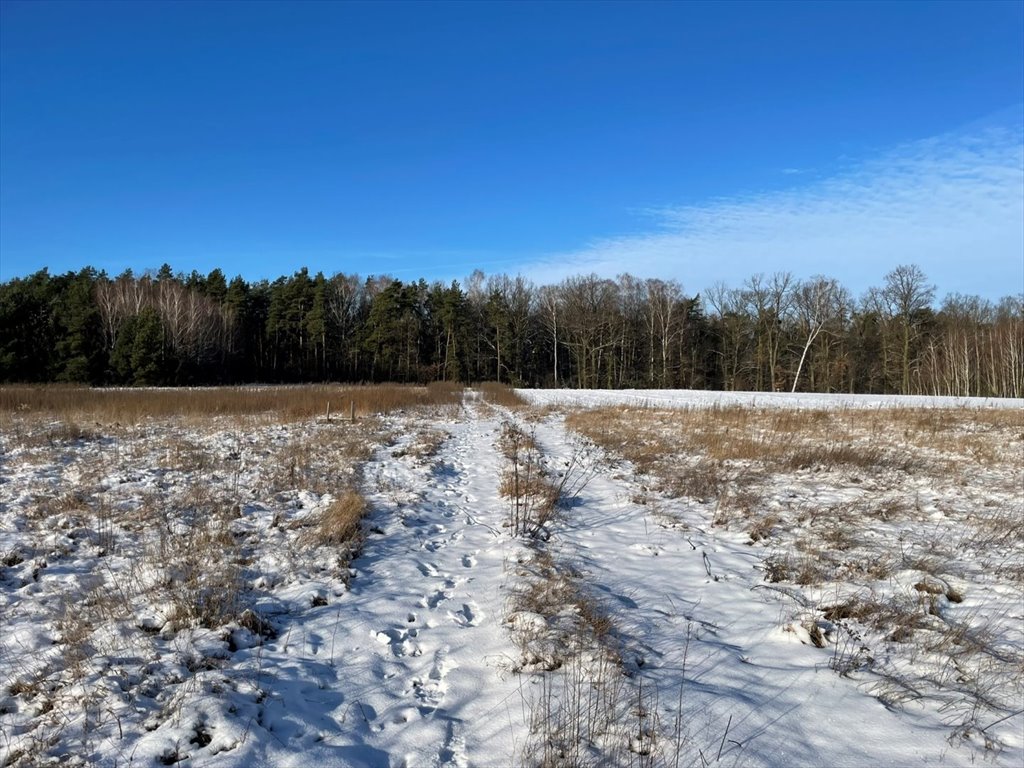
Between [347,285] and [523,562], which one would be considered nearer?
[523,562]

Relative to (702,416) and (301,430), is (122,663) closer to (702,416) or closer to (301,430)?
(301,430)

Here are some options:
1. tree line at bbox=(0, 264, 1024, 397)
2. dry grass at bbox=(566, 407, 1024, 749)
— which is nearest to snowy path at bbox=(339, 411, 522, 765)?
dry grass at bbox=(566, 407, 1024, 749)

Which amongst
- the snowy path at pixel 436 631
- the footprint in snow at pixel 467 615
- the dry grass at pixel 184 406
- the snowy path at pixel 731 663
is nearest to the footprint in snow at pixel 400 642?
the snowy path at pixel 436 631

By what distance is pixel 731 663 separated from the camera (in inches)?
152

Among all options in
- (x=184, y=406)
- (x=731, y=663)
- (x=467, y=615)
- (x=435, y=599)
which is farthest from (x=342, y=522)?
(x=184, y=406)

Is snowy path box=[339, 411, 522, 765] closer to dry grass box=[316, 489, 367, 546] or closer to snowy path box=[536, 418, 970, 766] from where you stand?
dry grass box=[316, 489, 367, 546]

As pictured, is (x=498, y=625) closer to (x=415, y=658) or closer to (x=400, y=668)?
(x=415, y=658)

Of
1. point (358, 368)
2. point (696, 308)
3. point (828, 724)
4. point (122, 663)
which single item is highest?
point (696, 308)

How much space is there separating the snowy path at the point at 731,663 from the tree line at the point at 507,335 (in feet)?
154

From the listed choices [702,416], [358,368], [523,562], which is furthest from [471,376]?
[523,562]

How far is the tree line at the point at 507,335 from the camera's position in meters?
45.2

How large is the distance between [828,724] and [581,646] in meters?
1.54

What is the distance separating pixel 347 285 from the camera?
67250 millimetres

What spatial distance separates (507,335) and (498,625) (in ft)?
187
